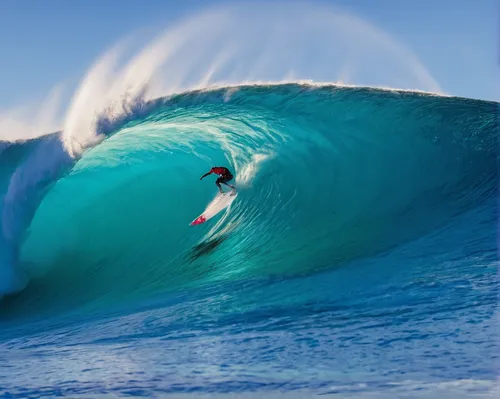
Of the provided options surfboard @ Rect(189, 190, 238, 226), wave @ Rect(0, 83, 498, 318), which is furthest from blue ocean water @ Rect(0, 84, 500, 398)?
surfboard @ Rect(189, 190, 238, 226)

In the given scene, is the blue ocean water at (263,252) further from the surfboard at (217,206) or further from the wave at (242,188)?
the surfboard at (217,206)

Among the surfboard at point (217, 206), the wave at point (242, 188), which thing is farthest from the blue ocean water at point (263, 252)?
the surfboard at point (217, 206)

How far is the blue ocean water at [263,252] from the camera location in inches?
143

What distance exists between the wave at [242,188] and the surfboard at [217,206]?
121mm

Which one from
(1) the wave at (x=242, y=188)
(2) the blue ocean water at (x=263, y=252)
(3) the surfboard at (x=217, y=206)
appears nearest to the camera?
(2) the blue ocean water at (x=263, y=252)

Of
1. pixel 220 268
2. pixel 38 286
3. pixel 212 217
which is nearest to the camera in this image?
pixel 220 268

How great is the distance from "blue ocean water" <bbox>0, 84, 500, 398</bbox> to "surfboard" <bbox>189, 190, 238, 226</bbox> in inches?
5.2

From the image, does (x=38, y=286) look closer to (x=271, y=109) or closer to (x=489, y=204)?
(x=271, y=109)

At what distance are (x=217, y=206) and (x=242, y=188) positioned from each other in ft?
1.43

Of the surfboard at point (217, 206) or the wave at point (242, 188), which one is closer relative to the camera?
the wave at point (242, 188)

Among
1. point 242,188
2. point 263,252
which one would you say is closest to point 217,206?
point 242,188

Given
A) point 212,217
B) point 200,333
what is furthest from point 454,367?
point 212,217

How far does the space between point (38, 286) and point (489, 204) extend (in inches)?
217

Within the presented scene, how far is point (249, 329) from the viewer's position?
4602 millimetres
